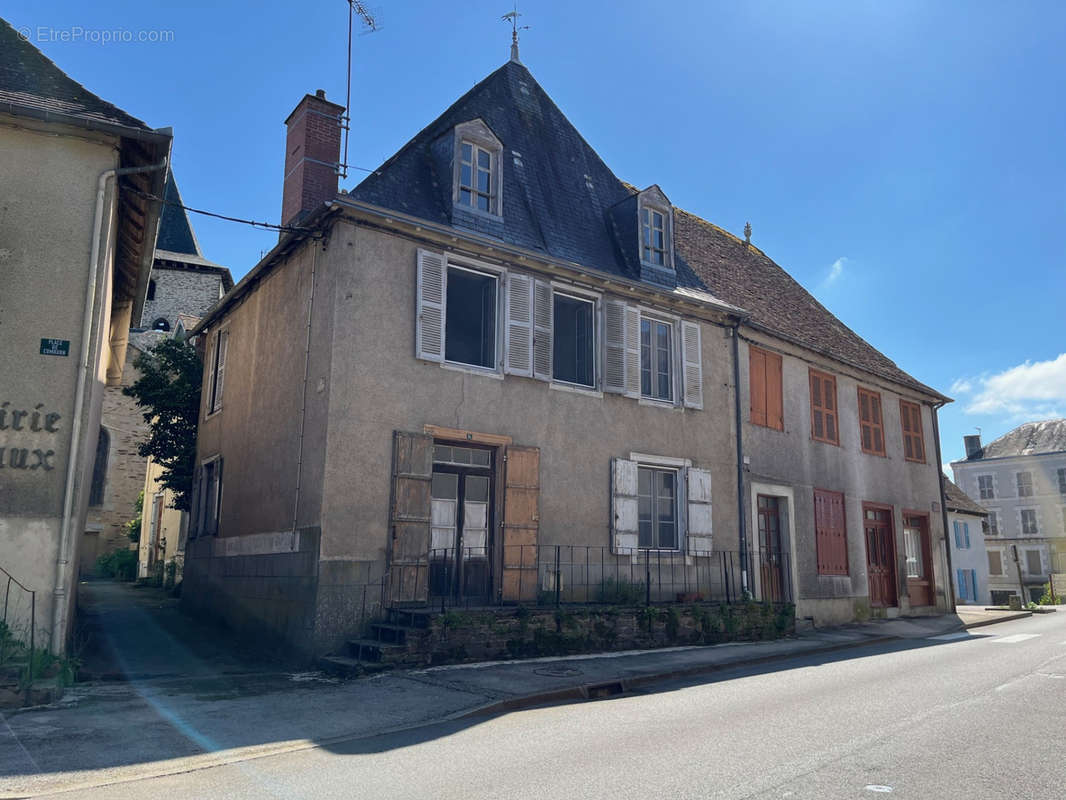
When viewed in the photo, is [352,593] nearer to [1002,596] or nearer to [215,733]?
[215,733]

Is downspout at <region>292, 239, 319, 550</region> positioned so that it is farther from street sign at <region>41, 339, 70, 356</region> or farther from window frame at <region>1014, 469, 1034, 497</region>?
window frame at <region>1014, 469, 1034, 497</region>

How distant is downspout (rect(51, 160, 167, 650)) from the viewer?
8.32 meters

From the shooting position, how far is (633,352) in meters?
13.7

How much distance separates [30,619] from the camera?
26.8 feet

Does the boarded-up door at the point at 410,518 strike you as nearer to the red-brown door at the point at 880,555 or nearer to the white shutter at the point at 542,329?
the white shutter at the point at 542,329

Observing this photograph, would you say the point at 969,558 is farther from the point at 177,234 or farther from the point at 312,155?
the point at 177,234

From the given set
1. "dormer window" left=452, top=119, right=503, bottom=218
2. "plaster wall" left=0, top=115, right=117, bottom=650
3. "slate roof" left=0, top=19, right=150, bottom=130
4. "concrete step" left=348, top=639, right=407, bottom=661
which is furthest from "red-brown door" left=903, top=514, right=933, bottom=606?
"slate roof" left=0, top=19, right=150, bottom=130

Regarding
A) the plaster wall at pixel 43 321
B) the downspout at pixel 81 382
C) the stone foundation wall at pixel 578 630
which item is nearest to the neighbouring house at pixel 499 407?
the stone foundation wall at pixel 578 630

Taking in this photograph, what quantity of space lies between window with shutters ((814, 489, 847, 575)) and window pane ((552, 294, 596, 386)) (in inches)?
247

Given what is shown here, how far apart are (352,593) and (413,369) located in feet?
9.87

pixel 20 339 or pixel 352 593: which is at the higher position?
pixel 20 339

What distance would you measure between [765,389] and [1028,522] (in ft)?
130

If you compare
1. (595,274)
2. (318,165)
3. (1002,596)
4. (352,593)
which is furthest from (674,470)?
(1002,596)

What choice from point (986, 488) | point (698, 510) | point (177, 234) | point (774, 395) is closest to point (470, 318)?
point (698, 510)
